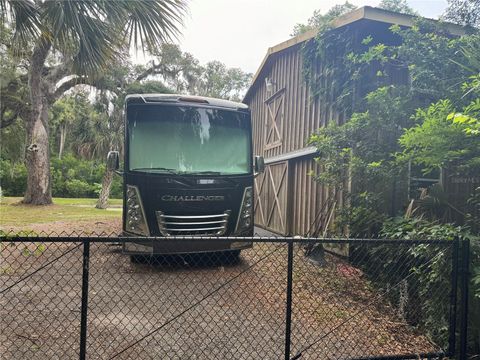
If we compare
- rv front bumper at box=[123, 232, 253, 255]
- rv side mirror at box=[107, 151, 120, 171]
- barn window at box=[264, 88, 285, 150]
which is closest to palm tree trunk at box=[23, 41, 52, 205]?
barn window at box=[264, 88, 285, 150]

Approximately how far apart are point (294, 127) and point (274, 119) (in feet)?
6.39

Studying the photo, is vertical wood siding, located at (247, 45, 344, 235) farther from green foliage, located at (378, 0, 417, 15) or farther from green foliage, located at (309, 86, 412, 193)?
green foliage, located at (378, 0, 417, 15)

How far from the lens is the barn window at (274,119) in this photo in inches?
425

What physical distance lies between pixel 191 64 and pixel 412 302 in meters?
23.0

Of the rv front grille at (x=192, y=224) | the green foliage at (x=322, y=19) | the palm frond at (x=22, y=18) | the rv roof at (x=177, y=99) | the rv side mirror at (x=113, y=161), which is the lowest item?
the rv front grille at (x=192, y=224)

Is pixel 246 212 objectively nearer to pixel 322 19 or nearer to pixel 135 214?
pixel 135 214

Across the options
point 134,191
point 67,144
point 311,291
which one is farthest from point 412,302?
point 67,144

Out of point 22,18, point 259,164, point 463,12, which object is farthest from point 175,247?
point 463,12

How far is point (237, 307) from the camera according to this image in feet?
14.6

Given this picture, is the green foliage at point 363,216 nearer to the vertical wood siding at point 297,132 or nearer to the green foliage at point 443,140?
the vertical wood siding at point 297,132

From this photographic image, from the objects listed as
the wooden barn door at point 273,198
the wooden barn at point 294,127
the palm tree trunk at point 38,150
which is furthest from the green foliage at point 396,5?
the palm tree trunk at point 38,150

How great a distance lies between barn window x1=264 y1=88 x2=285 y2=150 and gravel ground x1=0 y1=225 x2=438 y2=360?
5763 millimetres

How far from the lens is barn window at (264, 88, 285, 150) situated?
10.8m

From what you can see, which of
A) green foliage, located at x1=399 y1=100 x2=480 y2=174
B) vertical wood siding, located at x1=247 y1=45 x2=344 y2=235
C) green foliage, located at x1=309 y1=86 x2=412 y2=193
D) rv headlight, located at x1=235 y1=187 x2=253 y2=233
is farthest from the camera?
vertical wood siding, located at x1=247 y1=45 x2=344 y2=235
